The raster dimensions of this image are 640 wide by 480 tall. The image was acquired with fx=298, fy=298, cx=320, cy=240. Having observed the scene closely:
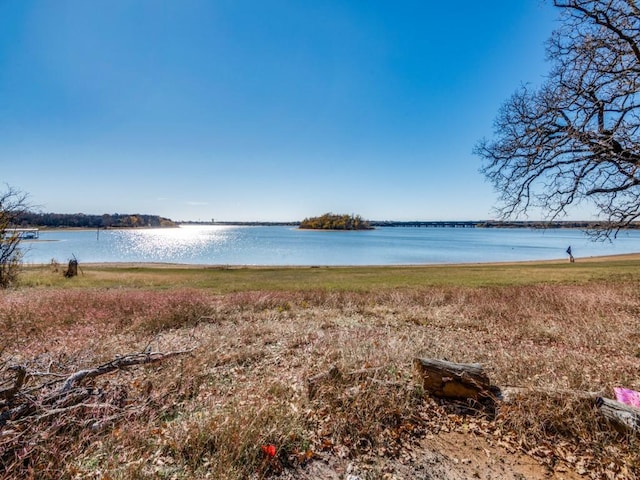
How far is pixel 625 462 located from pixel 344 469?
3020 mm

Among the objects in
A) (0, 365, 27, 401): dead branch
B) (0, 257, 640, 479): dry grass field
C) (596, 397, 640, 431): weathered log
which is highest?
(0, 365, 27, 401): dead branch

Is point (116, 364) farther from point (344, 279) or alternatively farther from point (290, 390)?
point (344, 279)

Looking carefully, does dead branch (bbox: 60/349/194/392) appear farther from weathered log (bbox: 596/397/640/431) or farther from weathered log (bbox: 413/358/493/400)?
weathered log (bbox: 596/397/640/431)

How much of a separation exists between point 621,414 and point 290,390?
163 inches

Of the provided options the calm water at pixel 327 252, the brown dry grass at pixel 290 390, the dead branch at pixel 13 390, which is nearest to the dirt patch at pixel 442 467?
the brown dry grass at pixel 290 390

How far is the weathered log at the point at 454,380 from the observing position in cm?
439

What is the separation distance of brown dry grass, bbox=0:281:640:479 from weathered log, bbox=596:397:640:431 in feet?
0.32

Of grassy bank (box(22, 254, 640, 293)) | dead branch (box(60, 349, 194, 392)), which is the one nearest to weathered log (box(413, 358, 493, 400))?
dead branch (box(60, 349, 194, 392))

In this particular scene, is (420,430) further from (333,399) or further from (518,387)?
(518,387)

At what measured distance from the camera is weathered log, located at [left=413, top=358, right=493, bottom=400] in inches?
173

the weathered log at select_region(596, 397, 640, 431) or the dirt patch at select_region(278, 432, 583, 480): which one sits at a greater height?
the weathered log at select_region(596, 397, 640, 431)

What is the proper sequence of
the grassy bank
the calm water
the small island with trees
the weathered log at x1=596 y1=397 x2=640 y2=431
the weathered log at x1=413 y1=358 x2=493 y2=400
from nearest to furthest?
the weathered log at x1=596 y1=397 x2=640 y2=431
the weathered log at x1=413 y1=358 x2=493 y2=400
the grassy bank
the calm water
the small island with trees

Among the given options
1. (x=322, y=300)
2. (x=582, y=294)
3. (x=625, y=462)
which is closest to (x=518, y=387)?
(x=625, y=462)

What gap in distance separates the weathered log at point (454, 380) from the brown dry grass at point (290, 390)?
22 cm
